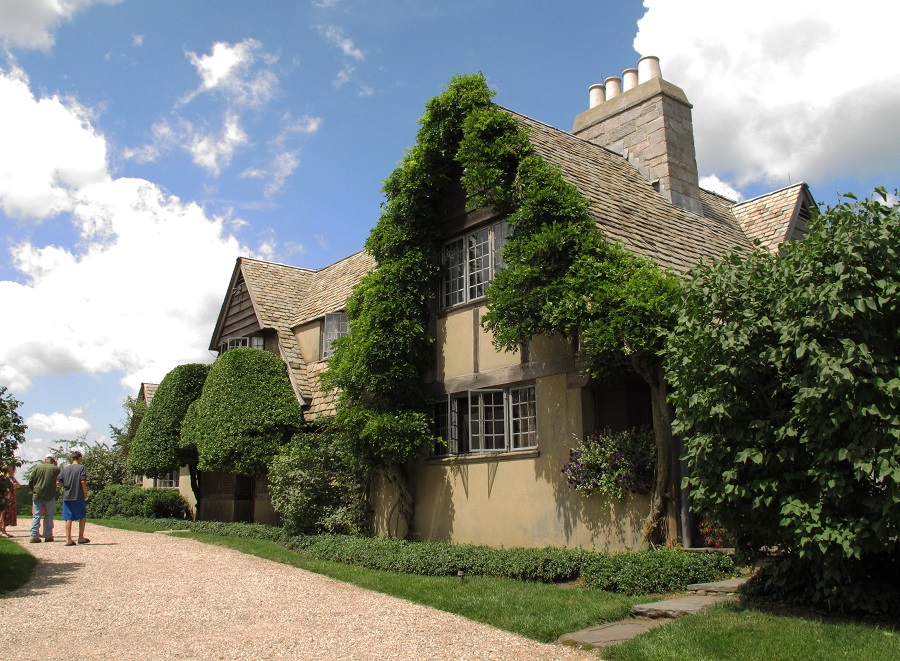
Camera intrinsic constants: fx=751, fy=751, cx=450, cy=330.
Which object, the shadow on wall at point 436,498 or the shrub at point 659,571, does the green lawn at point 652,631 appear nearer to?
the shrub at point 659,571

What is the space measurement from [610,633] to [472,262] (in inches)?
322

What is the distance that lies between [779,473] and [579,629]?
7.88 ft

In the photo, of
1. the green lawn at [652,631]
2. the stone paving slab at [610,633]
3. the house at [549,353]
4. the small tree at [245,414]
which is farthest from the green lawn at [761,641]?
the small tree at [245,414]

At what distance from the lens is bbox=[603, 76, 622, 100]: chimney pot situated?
59.9ft

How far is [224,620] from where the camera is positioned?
8.06 m

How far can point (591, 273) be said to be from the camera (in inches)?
412

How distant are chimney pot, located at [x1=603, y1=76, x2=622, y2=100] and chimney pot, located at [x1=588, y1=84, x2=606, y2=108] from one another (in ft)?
0.98

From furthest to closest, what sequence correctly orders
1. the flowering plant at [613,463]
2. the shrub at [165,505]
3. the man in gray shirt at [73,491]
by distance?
the shrub at [165,505], the man in gray shirt at [73,491], the flowering plant at [613,463]

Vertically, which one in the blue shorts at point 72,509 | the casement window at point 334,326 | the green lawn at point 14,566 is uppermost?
the casement window at point 334,326

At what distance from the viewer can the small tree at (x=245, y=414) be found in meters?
17.3

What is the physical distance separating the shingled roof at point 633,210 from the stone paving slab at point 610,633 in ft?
18.5

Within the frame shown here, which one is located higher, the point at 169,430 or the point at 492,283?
the point at 492,283

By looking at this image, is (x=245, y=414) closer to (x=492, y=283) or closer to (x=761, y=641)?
(x=492, y=283)

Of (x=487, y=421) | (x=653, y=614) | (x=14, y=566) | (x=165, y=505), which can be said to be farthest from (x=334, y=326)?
(x=653, y=614)
